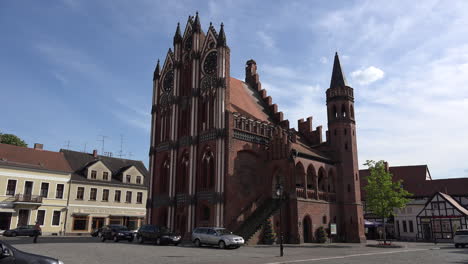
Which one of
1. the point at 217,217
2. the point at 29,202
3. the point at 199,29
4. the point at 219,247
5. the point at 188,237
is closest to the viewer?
the point at 219,247

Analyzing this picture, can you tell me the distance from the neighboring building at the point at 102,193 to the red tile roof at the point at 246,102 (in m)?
23.3

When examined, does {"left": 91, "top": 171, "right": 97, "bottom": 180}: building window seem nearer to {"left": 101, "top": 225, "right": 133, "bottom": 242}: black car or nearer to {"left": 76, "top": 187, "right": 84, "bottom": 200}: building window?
{"left": 76, "top": 187, "right": 84, "bottom": 200}: building window

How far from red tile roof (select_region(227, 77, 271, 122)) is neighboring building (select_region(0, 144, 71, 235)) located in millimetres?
26047

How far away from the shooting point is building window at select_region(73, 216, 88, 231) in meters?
50.1

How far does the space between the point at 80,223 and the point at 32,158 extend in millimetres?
10744

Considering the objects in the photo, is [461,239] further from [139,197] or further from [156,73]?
[139,197]

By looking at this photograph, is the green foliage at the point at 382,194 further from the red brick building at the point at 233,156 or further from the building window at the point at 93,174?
the building window at the point at 93,174

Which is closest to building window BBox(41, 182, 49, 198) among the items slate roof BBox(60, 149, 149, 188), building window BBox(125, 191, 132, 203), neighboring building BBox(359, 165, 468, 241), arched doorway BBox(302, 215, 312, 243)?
slate roof BBox(60, 149, 149, 188)

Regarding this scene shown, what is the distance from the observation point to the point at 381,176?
36.1m

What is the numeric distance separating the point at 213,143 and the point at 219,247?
37.4 ft

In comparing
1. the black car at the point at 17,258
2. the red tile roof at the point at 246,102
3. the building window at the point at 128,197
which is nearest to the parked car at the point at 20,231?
the building window at the point at 128,197

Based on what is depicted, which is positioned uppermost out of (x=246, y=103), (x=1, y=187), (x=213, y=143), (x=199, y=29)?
(x=199, y=29)

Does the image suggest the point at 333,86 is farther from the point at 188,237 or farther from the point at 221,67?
the point at 188,237

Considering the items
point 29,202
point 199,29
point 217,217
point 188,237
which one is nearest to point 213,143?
point 217,217
